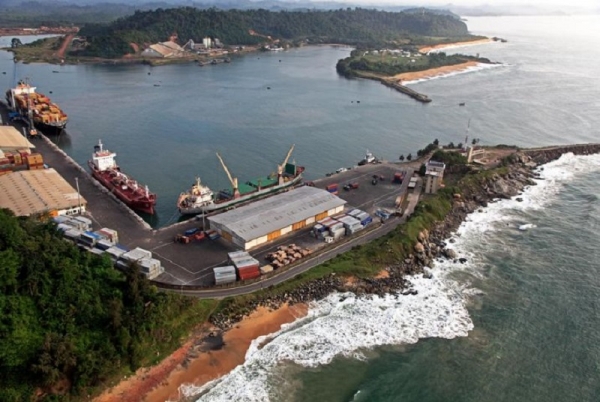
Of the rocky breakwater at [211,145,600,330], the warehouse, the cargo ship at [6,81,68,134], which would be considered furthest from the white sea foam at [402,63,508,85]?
the warehouse

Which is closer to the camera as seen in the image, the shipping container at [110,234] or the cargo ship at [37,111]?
the shipping container at [110,234]

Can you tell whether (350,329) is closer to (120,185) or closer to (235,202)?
(235,202)

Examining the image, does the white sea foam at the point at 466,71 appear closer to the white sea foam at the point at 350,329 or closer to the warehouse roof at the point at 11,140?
the warehouse roof at the point at 11,140

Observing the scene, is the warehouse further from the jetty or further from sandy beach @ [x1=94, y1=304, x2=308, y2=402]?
the jetty

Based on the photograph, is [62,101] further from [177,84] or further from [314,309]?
[314,309]

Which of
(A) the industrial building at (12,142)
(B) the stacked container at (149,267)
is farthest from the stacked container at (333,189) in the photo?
(A) the industrial building at (12,142)

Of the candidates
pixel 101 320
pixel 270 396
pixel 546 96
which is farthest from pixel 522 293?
pixel 546 96
